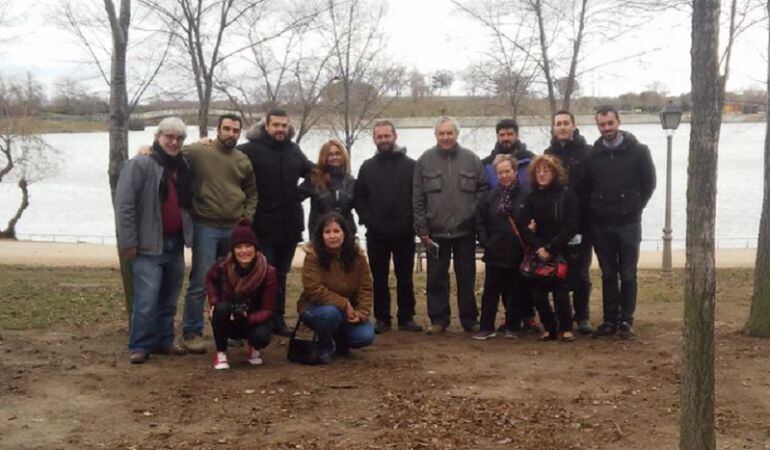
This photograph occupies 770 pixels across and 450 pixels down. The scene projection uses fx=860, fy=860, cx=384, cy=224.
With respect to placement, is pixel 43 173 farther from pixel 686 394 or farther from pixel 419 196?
pixel 686 394

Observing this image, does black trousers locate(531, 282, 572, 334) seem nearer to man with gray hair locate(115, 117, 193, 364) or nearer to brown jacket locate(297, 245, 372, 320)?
brown jacket locate(297, 245, 372, 320)

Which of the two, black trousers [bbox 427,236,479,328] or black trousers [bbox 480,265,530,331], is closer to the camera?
black trousers [bbox 480,265,530,331]

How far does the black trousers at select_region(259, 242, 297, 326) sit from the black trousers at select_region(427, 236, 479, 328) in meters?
1.23

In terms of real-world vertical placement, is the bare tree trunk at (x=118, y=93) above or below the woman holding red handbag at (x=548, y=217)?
above

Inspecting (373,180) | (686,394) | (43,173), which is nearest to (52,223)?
(43,173)

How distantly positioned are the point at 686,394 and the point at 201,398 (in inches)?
119

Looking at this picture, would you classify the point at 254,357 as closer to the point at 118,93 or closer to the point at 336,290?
the point at 336,290

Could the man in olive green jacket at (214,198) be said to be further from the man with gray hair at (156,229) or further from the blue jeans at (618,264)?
the blue jeans at (618,264)

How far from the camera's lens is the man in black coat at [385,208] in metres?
7.48

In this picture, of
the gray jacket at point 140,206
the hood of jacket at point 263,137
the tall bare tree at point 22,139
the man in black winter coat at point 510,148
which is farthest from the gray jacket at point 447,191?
the tall bare tree at point 22,139

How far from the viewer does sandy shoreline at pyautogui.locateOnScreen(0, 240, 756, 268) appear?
1956 cm

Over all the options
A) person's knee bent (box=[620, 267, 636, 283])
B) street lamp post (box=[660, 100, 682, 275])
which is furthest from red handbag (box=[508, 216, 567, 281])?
street lamp post (box=[660, 100, 682, 275])

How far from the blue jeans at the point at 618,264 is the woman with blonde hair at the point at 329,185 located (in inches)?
83.2

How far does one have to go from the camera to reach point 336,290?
255 inches
